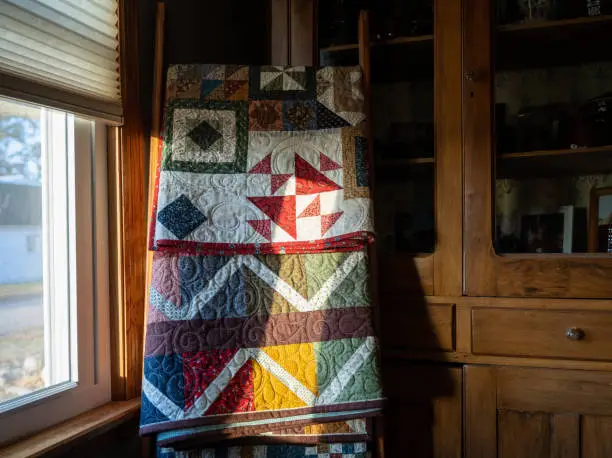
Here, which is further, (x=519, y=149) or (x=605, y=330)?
(x=519, y=149)

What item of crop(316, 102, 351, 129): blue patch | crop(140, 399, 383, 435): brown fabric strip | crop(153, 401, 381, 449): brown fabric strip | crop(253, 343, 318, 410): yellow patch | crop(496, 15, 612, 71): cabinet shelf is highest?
crop(496, 15, 612, 71): cabinet shelf

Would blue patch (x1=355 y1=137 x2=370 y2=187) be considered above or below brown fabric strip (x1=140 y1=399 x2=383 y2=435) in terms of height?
above

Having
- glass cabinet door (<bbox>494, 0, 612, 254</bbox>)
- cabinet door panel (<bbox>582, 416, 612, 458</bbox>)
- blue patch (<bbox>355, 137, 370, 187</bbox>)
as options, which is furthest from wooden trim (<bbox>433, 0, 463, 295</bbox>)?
cabinet door panel (<bbox>582, 416, 612, 458</bbox>)

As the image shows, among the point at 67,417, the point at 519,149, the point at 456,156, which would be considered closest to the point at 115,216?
the point at 67,417

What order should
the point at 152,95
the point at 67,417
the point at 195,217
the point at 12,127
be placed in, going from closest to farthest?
the point at 12,127 → the point at 67,417 → the point at 195,217 → the point at 152,95

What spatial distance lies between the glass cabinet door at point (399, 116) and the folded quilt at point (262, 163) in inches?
6.8

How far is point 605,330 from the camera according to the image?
1177 mm

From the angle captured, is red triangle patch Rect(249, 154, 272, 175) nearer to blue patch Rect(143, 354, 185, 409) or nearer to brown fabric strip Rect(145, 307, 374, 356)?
brown fabric strip Rect(145, 307, 374, 356)

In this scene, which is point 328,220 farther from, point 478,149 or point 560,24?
point 560,24

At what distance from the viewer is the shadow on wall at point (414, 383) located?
50.3 inches

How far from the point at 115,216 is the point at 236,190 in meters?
0.31

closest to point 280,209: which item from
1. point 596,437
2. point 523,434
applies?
point 523,434

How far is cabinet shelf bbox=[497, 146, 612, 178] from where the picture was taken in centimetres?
126

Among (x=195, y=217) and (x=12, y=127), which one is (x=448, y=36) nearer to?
(x=195, y=217)
